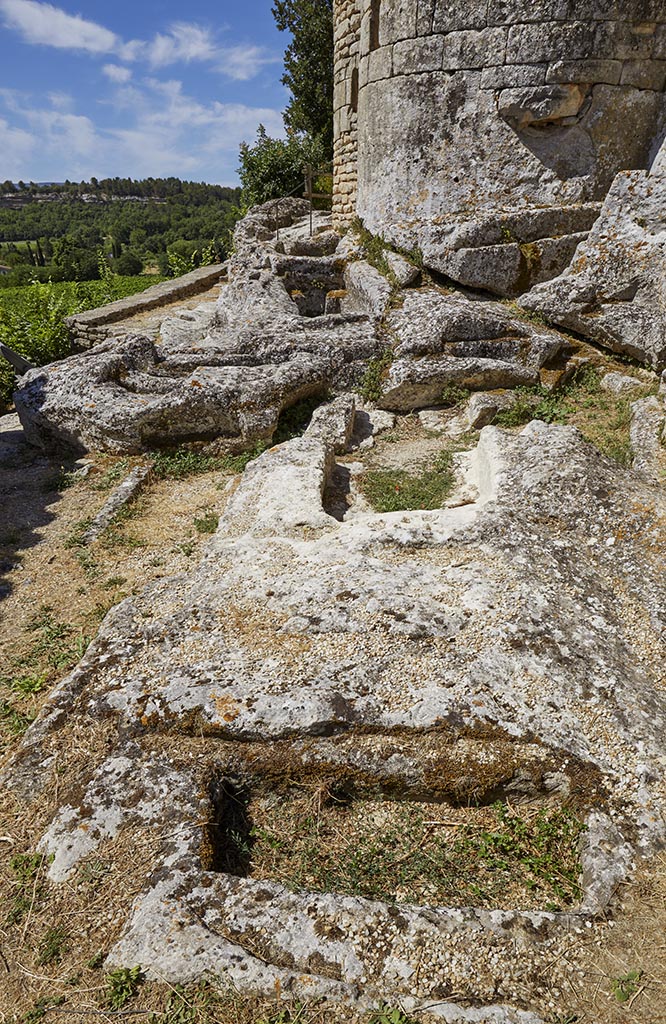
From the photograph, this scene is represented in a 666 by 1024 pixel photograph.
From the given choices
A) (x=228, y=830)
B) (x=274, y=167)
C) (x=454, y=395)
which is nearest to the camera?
(x=228, y=830)

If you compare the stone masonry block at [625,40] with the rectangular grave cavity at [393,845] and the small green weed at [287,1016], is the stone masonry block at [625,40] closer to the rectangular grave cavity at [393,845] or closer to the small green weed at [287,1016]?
the rectangular grave cavity at [393,845]

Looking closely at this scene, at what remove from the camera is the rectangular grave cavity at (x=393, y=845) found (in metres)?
2.68

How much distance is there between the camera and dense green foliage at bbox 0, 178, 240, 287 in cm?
4262

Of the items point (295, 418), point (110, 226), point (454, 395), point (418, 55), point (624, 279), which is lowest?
point (295, 418)

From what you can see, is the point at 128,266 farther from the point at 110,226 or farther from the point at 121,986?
the point at 121,986

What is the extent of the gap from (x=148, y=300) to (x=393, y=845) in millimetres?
13731

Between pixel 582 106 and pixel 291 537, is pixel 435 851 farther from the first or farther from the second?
pixel 582 106

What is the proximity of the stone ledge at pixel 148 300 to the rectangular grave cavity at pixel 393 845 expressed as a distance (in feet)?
38.4

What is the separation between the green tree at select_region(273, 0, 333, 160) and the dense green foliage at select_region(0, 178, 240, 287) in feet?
14.5

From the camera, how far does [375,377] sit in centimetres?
786

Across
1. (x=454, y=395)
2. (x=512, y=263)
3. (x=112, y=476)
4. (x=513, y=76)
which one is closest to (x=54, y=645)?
(x=112, y=476)

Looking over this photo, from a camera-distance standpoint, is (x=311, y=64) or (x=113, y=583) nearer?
(x=113, y=583)

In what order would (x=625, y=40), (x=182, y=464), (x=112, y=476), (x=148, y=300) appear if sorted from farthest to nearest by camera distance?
1. (x=148, y=300)
2. (x=625, y=40)
3. (x=182, y=464)
4. (x=112, y=476)

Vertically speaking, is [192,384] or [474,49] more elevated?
[474,49]
